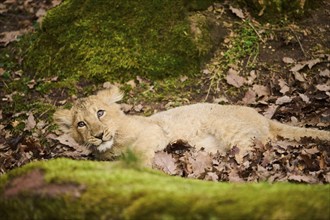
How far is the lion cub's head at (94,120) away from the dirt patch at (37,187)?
11.6 ft

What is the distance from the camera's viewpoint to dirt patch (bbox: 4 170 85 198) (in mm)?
2761

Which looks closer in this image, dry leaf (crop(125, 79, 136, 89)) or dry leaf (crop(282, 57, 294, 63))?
dry leaf (crop(282, 57, 294, 63))

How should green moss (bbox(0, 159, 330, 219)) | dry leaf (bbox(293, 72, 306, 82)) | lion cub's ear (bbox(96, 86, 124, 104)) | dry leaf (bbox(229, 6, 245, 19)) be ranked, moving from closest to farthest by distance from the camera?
green moss (bbox(0, 159, 330, 219)) < lion cub's ear (bbox(96, 86, 124, 104)) < dry leaf (bbox(293, 72, 306, 82)) < dry leaf (bbox(229, 6, 245, 19))

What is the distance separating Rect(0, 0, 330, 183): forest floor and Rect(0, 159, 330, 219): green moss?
3.45 meters

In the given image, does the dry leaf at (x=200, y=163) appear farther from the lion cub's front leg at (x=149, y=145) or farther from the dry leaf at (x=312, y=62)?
the dry leaf at (x=312, y=62)

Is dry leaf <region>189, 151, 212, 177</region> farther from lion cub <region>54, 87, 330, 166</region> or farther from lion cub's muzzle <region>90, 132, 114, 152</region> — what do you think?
lion cub's muzzle <region>90, 132, 114, 152</region>

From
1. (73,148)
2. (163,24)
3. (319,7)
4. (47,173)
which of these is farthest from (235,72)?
(47,173)

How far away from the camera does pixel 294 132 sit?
6.82 meters

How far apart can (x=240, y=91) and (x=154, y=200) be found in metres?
6.50

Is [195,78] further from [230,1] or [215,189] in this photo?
[215,189]

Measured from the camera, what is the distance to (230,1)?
10.0m

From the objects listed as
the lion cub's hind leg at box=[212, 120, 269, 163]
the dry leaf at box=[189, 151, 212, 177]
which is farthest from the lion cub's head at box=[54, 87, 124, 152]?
the lion cub's hind leg at box=[212, 120, 269, 163]

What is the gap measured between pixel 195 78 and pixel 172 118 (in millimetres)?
1877

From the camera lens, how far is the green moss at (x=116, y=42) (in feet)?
30.3
